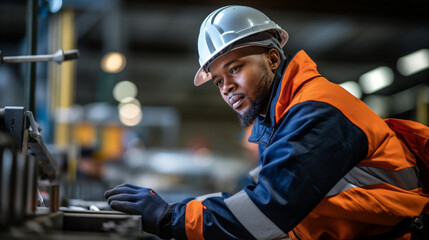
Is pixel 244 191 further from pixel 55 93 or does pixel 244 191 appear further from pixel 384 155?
pixel 55 93

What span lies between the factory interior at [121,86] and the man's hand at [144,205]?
0.25 ft

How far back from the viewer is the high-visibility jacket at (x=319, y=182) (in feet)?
5.34

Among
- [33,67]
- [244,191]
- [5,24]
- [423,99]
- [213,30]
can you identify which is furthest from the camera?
[5,24]

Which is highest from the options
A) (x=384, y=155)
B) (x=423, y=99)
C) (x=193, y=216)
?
(x=423, y=99)

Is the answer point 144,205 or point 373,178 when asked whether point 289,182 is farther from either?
point 144,205

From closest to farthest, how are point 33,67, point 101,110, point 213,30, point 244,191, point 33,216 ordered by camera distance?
point 33,216 → point 244,191 → point 213,30 → point 33,67 → point 101,110

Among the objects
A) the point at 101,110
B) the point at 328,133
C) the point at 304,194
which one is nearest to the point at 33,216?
the point at 304,194

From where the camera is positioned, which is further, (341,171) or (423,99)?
(423,99)

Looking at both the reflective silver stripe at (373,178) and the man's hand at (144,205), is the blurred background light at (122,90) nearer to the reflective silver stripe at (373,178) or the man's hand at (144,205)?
the man's hand at (144,205)

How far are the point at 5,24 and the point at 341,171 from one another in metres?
14.2

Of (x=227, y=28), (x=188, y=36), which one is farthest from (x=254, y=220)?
(x=188, y=36)

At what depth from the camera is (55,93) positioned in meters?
7.68

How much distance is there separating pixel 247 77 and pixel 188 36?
41.7 ft

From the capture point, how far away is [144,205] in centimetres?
178
